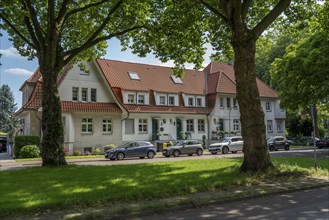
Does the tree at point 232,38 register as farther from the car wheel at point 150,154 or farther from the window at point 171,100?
the window at point 171,100

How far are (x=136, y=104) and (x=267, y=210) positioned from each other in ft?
100

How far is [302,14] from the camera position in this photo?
17.6 m

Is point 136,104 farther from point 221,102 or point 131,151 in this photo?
point 221,102

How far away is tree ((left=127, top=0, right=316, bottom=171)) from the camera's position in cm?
1285

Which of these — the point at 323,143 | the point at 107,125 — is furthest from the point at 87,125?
the point at 323,143

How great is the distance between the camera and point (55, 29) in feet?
58.3

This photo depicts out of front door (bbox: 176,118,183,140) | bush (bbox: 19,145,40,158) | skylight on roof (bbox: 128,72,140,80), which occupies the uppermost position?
skylight on roof (bbox: 128,72,140,80)

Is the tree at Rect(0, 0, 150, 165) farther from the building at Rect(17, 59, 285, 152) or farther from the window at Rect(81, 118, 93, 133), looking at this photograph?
the window at Rect(81, 118, 93, 133)

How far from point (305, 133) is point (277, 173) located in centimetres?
5095

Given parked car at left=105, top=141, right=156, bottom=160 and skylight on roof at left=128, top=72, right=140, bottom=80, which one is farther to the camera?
skylight on roof at left=128, top=72, right=140, bottom=80

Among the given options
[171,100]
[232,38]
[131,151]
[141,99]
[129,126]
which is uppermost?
[171,100]

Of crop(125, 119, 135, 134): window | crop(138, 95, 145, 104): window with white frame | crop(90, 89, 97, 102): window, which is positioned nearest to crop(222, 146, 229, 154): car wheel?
crop(125, 119, 135, 134): window

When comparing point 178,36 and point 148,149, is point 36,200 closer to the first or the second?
point 178,36

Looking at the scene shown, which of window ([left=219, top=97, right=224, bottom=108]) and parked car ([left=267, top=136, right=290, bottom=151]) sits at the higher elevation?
window ([left=219, top=97, right=224, bottom=108])
